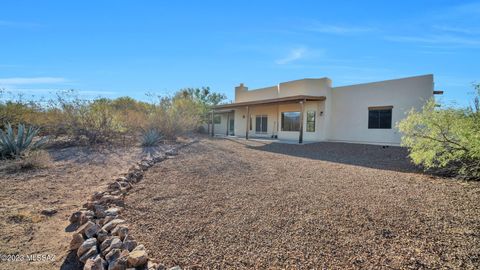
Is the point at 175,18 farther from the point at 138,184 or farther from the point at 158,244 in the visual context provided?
the point at 158,244

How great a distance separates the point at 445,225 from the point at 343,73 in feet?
52.5

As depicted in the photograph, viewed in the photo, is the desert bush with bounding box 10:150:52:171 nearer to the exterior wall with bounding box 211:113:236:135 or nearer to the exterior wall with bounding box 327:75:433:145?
the exterior wall with bounding box 327:75:433:145

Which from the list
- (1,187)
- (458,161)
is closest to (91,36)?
(1,187)

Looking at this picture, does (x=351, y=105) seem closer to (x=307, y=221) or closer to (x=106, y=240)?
(x=307, y=221)

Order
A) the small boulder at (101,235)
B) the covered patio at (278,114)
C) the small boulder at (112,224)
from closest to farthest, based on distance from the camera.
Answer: the small boulder at (101,235) → the small boulder at (112,224) → the covered patio at (278,114)

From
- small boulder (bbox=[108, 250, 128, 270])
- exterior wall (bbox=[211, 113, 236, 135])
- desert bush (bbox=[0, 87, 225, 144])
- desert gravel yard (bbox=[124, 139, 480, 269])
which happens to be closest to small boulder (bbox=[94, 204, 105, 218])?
desert gravel yard (bbox=[124, 139, 480, 269])

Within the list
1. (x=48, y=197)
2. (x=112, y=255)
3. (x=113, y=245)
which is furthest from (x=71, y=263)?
(x=48, y=197)

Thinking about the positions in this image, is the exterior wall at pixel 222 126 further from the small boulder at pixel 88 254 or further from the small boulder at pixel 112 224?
the small boulder at pixel 88 254

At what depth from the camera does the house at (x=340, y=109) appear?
46.3 ft

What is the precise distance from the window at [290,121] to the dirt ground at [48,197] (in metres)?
12.7

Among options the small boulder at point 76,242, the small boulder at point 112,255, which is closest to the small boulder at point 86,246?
the small boulder at point 76,242

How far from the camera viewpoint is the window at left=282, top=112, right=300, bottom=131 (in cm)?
1852

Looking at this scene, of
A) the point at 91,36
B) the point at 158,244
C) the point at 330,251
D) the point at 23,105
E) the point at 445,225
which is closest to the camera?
the point at 330,251

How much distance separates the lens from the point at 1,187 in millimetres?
5199
